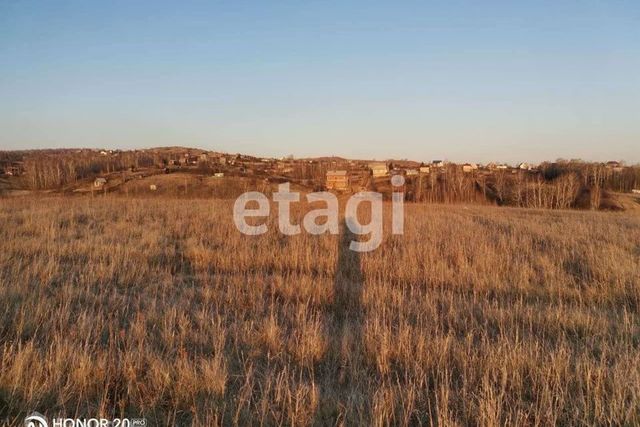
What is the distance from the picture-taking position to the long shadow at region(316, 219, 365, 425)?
8.76ft

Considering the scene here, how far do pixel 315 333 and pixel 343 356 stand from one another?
34 centimetres

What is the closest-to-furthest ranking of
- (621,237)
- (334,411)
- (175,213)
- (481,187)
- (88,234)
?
1. (334,411)
2. (88,234)
3. (621,237)
4. (175,213)
5. (481,187)

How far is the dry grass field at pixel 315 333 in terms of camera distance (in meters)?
2.66

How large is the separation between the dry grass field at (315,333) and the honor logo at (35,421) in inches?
4.0

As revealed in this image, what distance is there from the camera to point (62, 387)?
2.69 meters

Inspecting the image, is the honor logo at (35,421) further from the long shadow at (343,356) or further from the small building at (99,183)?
the small building at (99,183)

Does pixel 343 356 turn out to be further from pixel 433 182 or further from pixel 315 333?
pixel 433 182

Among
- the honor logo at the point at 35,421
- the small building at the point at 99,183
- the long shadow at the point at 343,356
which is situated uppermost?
the small building at the point at 99,183

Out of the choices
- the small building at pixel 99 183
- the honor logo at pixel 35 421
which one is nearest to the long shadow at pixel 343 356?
the honor logo at pixel 35 421

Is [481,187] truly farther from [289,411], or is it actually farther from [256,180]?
[289,411]

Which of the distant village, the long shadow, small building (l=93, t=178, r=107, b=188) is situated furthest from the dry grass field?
small building (l=93, t=178, r=107, b=188)

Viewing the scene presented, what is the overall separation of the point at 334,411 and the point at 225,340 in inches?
57.7

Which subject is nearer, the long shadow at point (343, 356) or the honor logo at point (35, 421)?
the honor logo at point (35, 421)

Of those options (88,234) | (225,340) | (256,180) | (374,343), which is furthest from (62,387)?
(256,180)
